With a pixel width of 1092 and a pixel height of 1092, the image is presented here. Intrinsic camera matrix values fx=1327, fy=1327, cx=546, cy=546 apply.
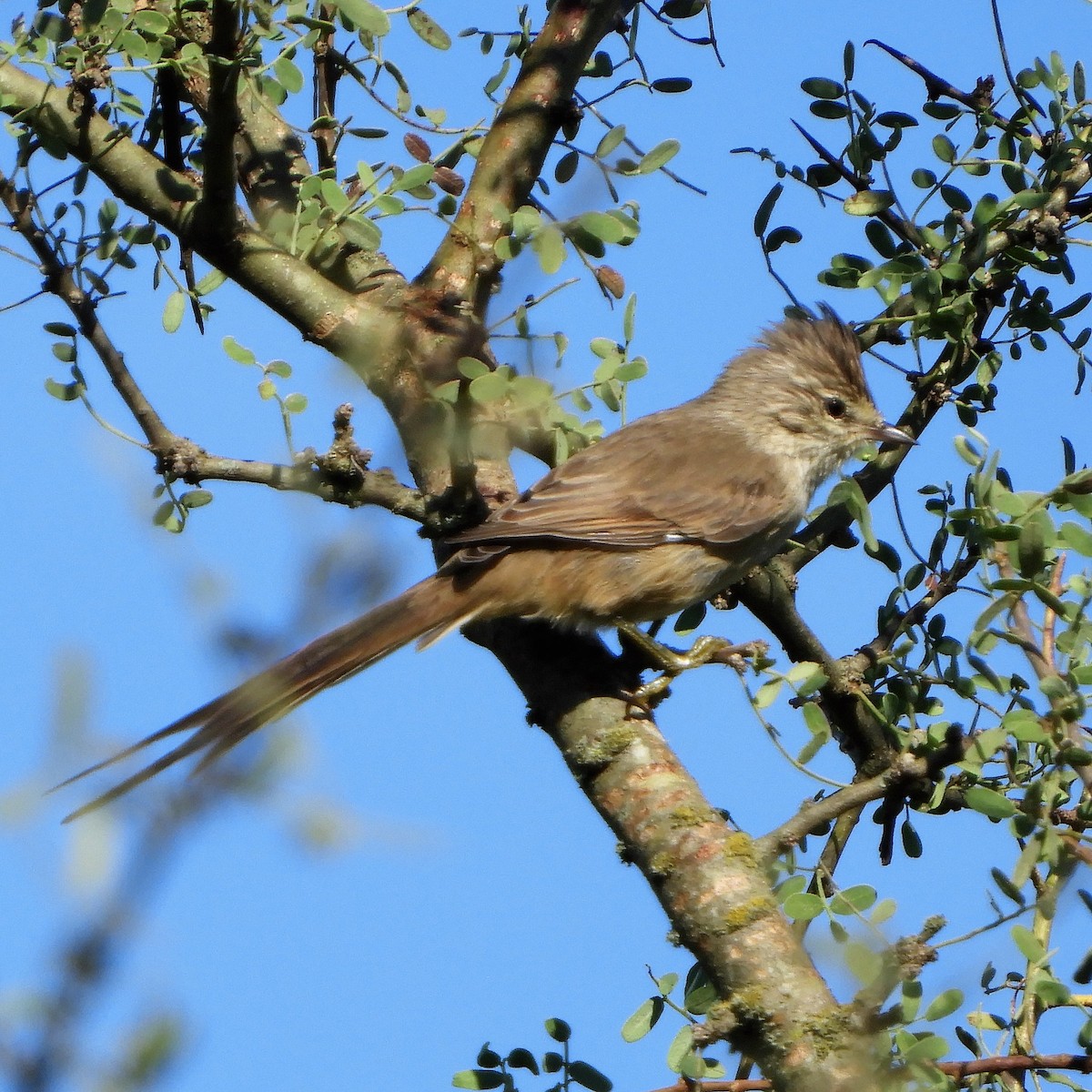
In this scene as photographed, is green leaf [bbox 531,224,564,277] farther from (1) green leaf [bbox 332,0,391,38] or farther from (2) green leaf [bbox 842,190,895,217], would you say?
(2) green leaf [bbox 842,190,895,217]

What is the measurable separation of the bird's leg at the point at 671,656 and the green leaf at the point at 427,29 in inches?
69.9

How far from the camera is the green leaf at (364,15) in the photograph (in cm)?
297

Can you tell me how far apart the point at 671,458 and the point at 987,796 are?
2731 mm

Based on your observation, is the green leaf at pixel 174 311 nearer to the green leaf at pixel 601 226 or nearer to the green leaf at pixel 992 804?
the green leaf at pixel 601 226

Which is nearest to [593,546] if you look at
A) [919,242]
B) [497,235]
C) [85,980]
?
[497,235]

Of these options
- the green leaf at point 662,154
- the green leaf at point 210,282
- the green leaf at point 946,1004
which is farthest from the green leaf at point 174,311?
the green leaf at point 946,1004

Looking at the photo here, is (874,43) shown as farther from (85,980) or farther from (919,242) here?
(85,980)

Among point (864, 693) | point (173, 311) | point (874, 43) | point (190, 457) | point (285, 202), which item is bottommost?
point (864, 693)

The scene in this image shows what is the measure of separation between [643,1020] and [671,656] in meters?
1.33

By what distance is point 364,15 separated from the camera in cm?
298

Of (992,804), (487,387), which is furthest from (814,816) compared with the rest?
(487,387)

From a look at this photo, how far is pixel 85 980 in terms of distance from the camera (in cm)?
94

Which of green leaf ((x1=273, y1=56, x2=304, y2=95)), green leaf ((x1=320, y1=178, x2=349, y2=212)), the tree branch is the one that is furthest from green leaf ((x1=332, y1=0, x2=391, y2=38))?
the tree branch

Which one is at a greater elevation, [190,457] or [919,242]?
[190,457]
